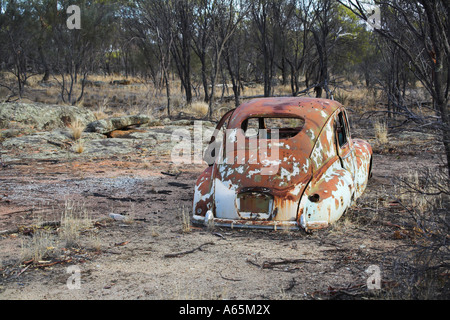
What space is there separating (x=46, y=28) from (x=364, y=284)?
2486cm

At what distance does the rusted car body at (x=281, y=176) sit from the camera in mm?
5262

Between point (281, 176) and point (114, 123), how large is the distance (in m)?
9.85

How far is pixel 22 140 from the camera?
12234 mm

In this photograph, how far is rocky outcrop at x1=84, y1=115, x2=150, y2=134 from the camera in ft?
45.4

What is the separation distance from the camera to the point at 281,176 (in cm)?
541

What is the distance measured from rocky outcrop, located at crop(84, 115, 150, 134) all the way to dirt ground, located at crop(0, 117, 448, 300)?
6.31 metres

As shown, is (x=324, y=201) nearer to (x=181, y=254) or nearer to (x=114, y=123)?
(x=181, y=254)

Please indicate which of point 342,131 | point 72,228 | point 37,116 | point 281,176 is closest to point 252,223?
point 281,176

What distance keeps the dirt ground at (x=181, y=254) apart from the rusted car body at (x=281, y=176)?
191 mm

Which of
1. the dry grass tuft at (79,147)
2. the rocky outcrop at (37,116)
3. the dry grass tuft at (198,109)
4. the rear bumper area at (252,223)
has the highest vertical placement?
the dry grass tuft at (198,109)

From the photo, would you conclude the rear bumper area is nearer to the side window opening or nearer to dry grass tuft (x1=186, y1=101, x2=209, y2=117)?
the side window opening

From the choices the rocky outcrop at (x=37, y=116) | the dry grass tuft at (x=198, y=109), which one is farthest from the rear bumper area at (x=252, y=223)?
the dry grass tuft at (x=198, y=109)

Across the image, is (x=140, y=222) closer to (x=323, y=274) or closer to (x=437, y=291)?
(x=323, y=274)

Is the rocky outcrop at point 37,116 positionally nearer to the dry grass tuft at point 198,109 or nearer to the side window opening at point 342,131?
the dry grass tuft at point 198,109
